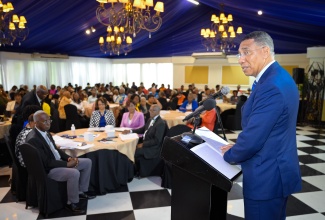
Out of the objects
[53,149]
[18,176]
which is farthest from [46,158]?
[18,176]

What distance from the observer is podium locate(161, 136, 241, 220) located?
1.43m

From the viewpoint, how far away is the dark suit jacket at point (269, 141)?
131cm

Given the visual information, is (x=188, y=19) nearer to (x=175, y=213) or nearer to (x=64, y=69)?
(x=64, y=69)

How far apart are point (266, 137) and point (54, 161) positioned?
2557 mm

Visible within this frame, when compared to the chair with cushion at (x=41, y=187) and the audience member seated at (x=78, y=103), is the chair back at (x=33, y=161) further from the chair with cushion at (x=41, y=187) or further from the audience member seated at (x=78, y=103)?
the audience member seated at (x=78, y=103)

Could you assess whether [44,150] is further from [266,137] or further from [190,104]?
[190,104]

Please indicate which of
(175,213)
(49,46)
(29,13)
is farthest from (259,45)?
(49,46)

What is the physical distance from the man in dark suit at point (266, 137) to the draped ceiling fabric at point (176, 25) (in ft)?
11.9

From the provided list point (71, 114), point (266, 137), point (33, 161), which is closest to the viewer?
point (266, 137)

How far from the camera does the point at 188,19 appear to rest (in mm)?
11758

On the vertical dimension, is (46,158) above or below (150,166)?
above

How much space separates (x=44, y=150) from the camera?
302 cm

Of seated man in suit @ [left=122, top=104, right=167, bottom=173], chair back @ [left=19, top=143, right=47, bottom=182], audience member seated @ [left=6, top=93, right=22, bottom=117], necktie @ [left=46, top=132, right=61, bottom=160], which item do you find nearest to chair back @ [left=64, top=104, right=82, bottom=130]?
audience member seated @ [left=6, top=93, right=22, bottom=117]

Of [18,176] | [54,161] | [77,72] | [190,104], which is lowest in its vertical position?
[18,176]
